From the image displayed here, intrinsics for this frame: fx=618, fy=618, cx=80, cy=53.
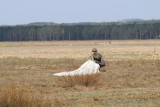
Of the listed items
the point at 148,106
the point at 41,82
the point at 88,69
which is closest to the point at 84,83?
the point at 41,82

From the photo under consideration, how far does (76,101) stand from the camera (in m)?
15.9

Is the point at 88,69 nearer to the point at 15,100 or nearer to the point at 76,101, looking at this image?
the point at 76,101

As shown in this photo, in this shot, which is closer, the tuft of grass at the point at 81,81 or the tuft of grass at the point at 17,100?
the tuft of grass at the point at 17,100

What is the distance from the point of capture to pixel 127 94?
1738 centimetres

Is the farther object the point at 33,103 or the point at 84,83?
the point at 84,83

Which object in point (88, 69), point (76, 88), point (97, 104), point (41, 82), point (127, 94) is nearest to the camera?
point (97, 104)

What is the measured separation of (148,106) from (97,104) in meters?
1.31

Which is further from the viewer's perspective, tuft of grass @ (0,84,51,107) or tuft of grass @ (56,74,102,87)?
tuft of grass @ (56,74,102,87)

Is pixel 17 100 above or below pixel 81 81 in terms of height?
above

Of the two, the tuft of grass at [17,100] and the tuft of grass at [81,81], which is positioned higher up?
the tuft of grass at [17,100]

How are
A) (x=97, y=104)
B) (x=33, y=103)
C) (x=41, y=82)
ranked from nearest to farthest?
1. (x=33, y=103)
2. (x=97, y=104)
3. (x=41, y=82)

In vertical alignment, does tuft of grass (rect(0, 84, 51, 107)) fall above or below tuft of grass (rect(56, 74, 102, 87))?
above

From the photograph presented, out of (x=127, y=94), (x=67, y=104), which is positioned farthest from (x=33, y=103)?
(x=127, y=94)

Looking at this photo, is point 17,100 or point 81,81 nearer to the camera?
point 17,100
